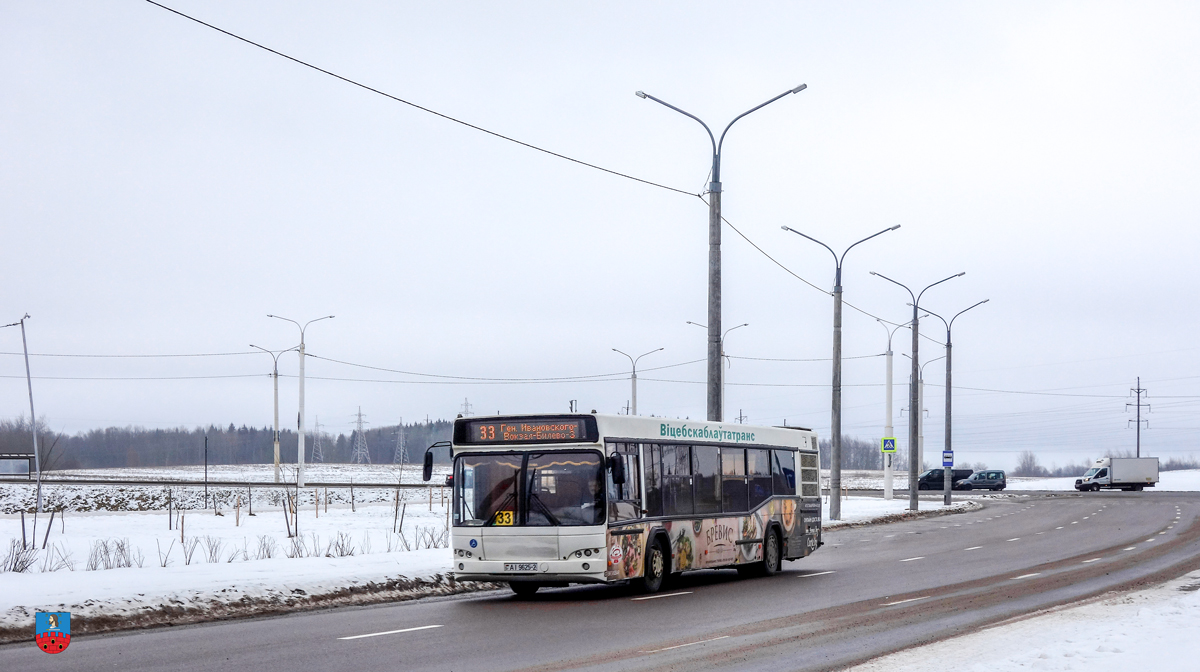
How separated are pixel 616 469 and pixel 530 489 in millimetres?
1355

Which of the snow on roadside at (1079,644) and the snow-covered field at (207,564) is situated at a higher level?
the snow on roadside at (1079,644)

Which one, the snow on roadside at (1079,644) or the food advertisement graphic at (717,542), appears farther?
the food advertisement graphic at (717,542)

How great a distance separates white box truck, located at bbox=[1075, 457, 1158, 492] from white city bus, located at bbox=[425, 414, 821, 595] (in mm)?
75639

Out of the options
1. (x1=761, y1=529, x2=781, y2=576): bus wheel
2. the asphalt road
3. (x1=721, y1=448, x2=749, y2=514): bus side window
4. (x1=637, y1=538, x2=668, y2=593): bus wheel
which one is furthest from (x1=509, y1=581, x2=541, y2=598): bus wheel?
(x1=761, y1=529, x2=781, y2=576): bus wheel

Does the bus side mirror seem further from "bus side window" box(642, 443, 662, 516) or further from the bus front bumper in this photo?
"bus side window" box(642, 443, 662, 516)

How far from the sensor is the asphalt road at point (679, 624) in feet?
35.8

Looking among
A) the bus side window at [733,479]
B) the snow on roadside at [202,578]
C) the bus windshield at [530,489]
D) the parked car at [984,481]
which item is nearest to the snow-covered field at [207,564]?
the snow on roadside at [202,578]

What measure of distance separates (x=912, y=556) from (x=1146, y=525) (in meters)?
17.3

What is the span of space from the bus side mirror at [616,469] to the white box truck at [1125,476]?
7856 cm

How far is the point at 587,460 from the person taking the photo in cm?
1711

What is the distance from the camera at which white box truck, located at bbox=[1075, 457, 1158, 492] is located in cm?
8631

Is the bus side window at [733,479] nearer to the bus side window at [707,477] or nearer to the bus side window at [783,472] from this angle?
the bus side window at [707,477]

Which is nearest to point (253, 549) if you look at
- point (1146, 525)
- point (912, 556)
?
point (912, 556)

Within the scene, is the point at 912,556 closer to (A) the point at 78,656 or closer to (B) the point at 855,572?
(B) the point at 855,572
